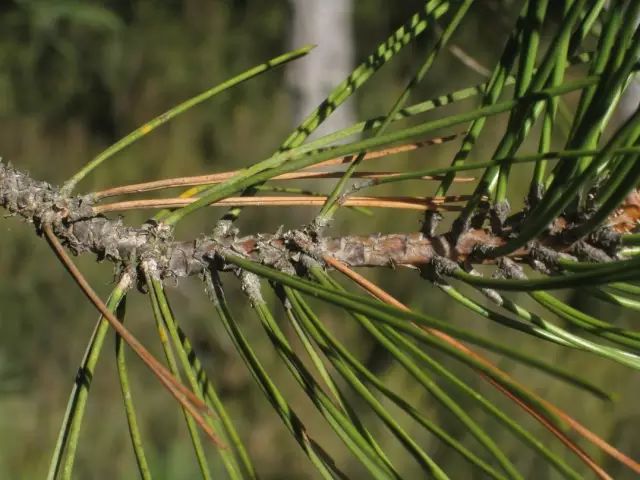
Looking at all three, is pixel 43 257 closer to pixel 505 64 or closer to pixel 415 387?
pixel 415 387

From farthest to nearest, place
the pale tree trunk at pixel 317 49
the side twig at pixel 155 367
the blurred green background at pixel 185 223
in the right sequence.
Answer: the pale tree trunk at pixel 317 49
the blurred green background at pixel 185 223
the side twig at pixel 155 367

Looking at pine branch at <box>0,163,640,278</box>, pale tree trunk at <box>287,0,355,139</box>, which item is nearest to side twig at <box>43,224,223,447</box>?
pine branch at <box>0,163,640,278</box>

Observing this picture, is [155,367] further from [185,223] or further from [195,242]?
[185,223]

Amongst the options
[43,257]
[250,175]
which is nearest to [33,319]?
[43,257]

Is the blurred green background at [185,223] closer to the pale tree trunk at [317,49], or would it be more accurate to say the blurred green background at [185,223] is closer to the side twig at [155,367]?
the pale tree trunk at [317,49]

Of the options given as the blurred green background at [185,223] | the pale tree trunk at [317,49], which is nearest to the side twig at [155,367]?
the blurred green background at [185,223]

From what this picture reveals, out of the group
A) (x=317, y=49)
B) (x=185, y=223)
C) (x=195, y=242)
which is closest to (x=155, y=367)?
(x=195, y=242)

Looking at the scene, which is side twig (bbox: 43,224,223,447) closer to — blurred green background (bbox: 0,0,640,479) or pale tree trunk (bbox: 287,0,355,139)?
blurred green background (bbox: 0,0,640,479)
